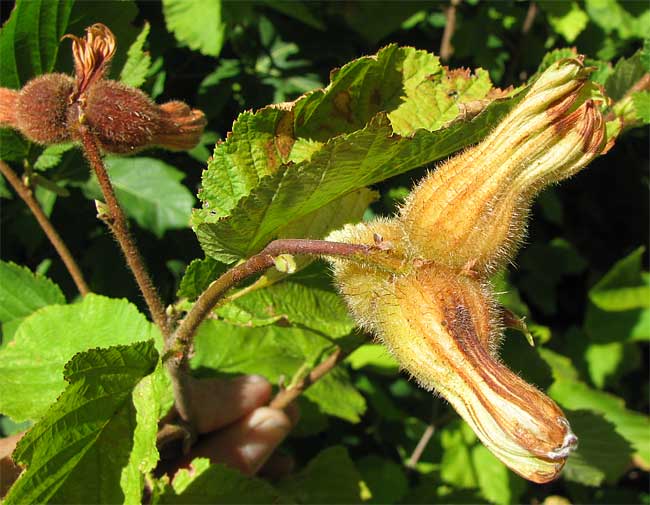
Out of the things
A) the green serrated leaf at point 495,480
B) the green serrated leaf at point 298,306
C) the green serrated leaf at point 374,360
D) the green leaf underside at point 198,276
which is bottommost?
the green serrated leaf at point 495,480

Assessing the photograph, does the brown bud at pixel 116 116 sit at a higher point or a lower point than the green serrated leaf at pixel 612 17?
lower

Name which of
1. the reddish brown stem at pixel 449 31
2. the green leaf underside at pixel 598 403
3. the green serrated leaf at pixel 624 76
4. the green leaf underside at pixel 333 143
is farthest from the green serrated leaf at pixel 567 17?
the green leaf underside at pixel 333 143

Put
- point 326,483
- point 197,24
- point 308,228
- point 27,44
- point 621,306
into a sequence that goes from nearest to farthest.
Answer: point 308,228
point 27,44
point 326,483
point 197,24
point 621,306

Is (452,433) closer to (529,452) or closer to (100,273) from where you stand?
(100,273)

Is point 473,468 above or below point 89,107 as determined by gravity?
below

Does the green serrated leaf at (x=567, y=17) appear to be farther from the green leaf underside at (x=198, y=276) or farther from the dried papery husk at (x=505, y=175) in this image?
the green leaf underside at (x=198, y=276)

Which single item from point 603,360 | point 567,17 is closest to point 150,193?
point 567,17

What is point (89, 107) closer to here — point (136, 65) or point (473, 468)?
point (136, 65)

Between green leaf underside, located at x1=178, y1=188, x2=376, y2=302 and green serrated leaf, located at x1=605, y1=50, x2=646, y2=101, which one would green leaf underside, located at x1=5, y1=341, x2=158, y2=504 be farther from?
green serrated leaf, located at x1=605, y1=50, x2=646, y2=101
